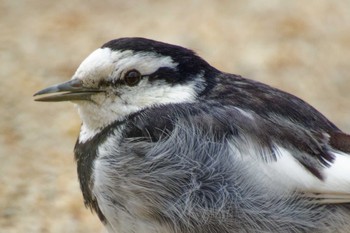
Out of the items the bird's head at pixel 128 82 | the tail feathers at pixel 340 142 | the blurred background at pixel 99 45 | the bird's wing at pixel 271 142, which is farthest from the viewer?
the blurred background at pixel 99 45

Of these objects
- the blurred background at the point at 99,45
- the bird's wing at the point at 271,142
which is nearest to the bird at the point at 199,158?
the bird's wing at the point at 271,142

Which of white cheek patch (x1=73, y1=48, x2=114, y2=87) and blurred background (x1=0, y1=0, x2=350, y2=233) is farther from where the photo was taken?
blurred background (x1=0, y1=0, x2=350, y2=233)

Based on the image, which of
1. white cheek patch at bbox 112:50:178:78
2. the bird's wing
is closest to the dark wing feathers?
the bird's wing

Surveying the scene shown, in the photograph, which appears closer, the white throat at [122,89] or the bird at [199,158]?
the bird at [199,158]

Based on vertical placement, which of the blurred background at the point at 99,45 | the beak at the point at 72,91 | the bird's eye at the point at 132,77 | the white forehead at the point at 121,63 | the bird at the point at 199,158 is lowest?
the bird at the point at 199,158

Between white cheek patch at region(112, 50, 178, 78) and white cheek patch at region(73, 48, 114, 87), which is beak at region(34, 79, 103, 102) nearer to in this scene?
white cheek patch at region(73, 48, 114, 87)

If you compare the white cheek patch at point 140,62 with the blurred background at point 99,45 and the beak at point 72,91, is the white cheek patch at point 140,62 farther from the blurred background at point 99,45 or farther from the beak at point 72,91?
the blurred background at point 99,45

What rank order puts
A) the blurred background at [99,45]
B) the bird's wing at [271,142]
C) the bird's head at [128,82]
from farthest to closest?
1. the blurred background at [99,45]
2. the bird's head at [128,82]
3. the bird's wing at [271,142]

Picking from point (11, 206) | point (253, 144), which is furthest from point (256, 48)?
point (253, 144)
